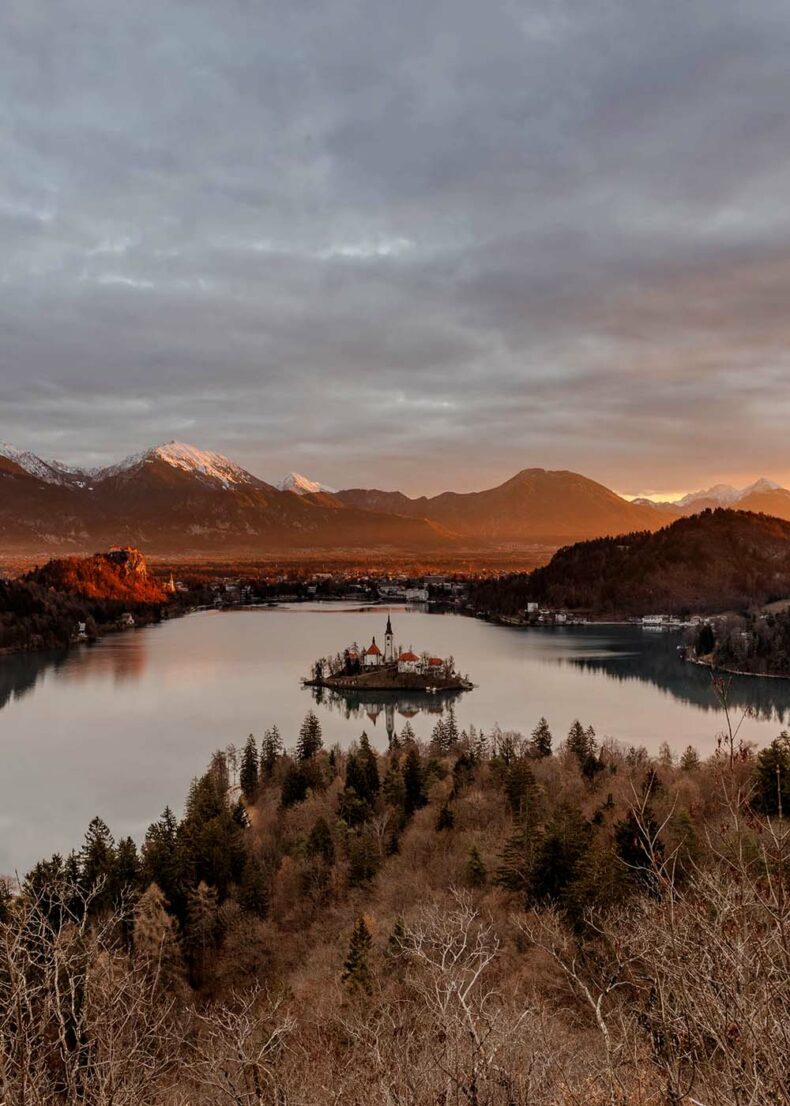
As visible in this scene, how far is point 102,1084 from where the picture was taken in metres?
3.02

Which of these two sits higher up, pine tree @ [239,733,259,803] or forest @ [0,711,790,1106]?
forest @ [0,711,790,1106]

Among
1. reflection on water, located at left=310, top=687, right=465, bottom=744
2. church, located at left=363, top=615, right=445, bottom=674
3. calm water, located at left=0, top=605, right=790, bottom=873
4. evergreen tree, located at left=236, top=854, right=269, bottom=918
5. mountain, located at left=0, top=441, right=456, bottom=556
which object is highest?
mountain, located at left=0, top=441, right=456, bottom=556

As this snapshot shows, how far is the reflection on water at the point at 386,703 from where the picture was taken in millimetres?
25422

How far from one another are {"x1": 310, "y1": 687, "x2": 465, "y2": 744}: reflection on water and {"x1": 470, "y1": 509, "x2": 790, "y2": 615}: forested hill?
33.9 m

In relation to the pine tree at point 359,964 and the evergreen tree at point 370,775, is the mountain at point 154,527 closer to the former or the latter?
the evergreen tree at point 370,775

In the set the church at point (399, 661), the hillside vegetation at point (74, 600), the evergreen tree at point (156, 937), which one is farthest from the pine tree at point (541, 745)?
the hillside vegetation at point (74, 600)

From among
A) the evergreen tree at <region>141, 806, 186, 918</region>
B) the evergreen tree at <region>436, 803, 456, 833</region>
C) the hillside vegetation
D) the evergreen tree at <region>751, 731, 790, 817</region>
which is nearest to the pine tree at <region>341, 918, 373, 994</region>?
the evergreen tree at <region>141, 806, 186, 918</region>

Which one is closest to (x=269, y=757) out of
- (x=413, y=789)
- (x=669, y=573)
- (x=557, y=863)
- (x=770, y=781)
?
(x=413, y=789)

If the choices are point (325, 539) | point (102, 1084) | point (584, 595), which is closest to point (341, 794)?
point (102, 1084)

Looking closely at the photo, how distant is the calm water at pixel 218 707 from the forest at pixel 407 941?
2.64 meters

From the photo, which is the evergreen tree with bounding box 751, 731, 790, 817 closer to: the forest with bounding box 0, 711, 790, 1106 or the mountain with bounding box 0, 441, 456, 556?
the forest with bounding box 0, 711, 790, 1106

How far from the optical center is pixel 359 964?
7.29 metres

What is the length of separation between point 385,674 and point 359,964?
24034 millimetres

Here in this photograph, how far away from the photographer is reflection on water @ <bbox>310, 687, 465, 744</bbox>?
25.4 metres
